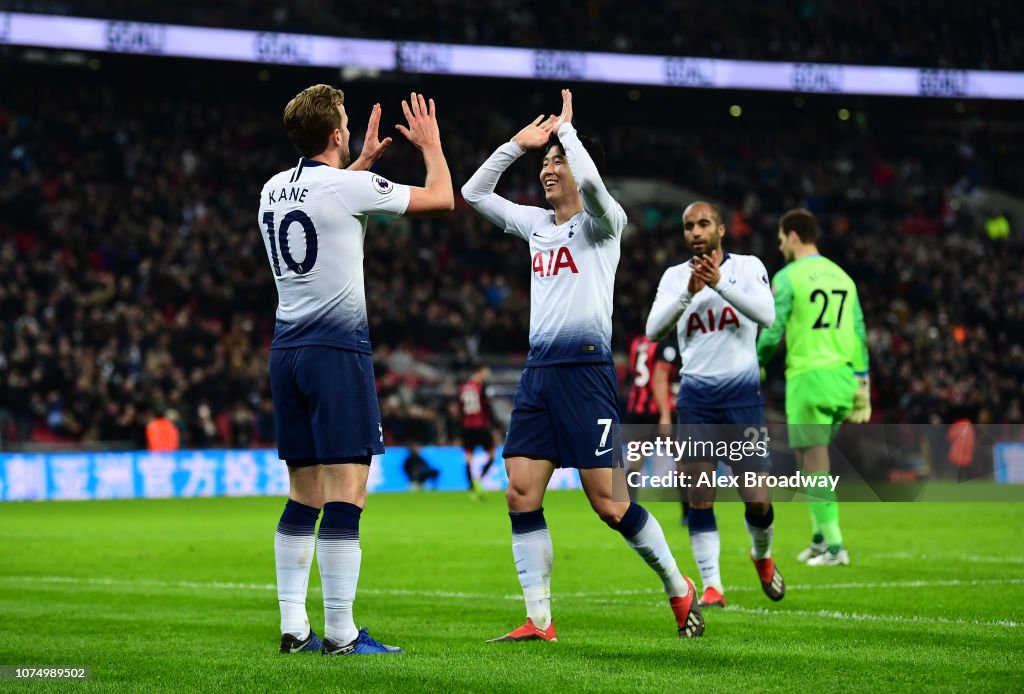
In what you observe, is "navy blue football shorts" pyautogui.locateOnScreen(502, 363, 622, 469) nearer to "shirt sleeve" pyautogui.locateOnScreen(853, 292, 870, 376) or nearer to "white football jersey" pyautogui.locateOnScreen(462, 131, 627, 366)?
"white football jersey" pyautogui.locateOnScreen(462, 131, 627, 366)

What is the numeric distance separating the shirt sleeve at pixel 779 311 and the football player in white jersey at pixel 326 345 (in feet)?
15.0

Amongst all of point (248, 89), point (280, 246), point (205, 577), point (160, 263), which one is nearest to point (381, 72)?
point (248, 89)

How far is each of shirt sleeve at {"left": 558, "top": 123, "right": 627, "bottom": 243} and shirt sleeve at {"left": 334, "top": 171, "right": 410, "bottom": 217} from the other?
2.86 ft

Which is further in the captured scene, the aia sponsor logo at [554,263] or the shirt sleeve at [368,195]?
the aia sponsor logo at [554,263]

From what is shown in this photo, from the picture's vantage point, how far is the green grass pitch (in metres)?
5.68

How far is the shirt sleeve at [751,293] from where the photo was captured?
787 centimetres

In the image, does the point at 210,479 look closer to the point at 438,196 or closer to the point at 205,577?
the point at 205,577

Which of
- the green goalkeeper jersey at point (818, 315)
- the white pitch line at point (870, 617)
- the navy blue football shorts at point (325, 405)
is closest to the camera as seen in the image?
the navy blue football shorts at point (325, 405)

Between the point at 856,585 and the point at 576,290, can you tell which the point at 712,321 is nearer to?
the point at 856,585

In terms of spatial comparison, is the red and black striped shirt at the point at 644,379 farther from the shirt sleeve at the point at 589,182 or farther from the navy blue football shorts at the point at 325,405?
the navy blue football shorts at the point at 325,405

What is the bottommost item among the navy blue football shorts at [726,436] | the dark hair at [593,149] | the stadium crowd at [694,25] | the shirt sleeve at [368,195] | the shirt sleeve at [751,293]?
the navy blue football shorts at [726,436]

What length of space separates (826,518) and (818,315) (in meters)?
1.66

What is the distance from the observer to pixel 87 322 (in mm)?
26875

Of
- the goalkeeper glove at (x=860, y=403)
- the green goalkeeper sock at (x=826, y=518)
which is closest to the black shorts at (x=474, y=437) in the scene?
the goalkeeper glove at (x=860, y=403)
